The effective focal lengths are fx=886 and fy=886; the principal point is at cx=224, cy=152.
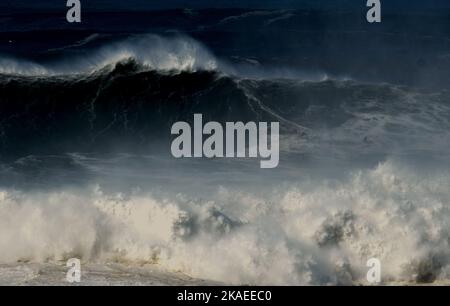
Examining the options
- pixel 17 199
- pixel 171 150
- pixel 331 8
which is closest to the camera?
pixel 17 199

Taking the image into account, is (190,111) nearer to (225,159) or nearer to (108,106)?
(108,106)

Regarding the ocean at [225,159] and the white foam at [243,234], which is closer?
the white foam at [243,234]

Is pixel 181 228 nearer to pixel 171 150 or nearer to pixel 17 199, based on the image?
pixel 17 199

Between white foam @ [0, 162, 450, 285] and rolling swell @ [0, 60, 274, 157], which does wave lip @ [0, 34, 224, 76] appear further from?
white foam @ [0, 162, 450, 285]

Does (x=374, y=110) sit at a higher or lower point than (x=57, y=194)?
higher

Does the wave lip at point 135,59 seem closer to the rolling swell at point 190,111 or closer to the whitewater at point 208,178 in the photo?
the whitewater at point 208,178

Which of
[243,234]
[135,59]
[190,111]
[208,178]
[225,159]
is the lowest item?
[243,234]

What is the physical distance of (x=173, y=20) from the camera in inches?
820

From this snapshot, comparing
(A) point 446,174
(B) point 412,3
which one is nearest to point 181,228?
(A) point 446,174

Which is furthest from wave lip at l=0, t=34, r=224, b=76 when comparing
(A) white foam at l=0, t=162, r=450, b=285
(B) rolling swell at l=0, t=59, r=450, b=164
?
(A) white foam at l=0, t=162, r=450, b=285

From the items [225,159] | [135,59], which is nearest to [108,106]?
[135,59]

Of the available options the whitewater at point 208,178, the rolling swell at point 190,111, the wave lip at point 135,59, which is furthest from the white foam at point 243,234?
the wave lip at point 135,59

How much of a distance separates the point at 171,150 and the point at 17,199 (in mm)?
3580
